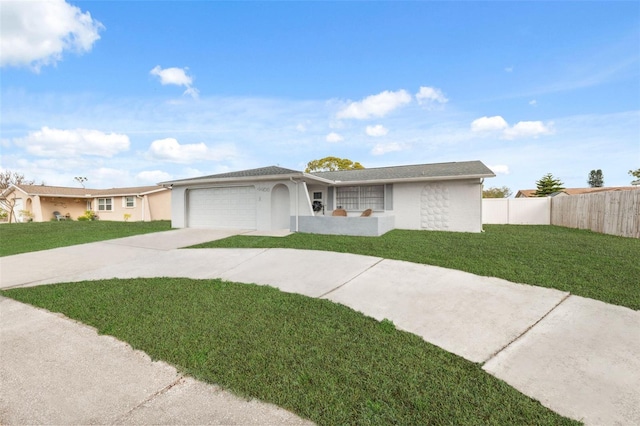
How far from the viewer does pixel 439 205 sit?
44.1 feet

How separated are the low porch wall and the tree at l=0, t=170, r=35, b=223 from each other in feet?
99.4

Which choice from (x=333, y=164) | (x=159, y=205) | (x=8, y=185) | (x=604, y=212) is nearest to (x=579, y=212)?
(x=604, y=212)

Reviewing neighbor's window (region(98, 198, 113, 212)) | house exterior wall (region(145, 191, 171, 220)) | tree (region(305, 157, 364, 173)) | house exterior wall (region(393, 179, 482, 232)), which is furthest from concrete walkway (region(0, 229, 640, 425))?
tree (region(305, 157, 364, 173))

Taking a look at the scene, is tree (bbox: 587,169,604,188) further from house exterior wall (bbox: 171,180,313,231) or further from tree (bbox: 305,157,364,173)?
house exterior wall (bbox: 171,180,313,231)

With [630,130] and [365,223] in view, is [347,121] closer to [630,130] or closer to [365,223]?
[365,223]

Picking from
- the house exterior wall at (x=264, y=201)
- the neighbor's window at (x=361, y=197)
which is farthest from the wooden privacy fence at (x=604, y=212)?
the house exterior wall at (x=264, y=201)

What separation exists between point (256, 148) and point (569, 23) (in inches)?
581

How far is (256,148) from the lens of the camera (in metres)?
17.8

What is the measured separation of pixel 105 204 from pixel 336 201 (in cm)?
2390

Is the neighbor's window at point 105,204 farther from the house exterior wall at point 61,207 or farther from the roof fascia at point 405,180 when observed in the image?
the roof fascia at point 405,180

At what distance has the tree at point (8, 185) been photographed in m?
26.7

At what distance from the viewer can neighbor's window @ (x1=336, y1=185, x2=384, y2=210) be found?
1462cm

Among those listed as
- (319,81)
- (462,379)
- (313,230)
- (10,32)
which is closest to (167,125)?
(10,32)

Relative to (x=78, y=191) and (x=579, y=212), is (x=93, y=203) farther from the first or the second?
(x=579, y=212)
